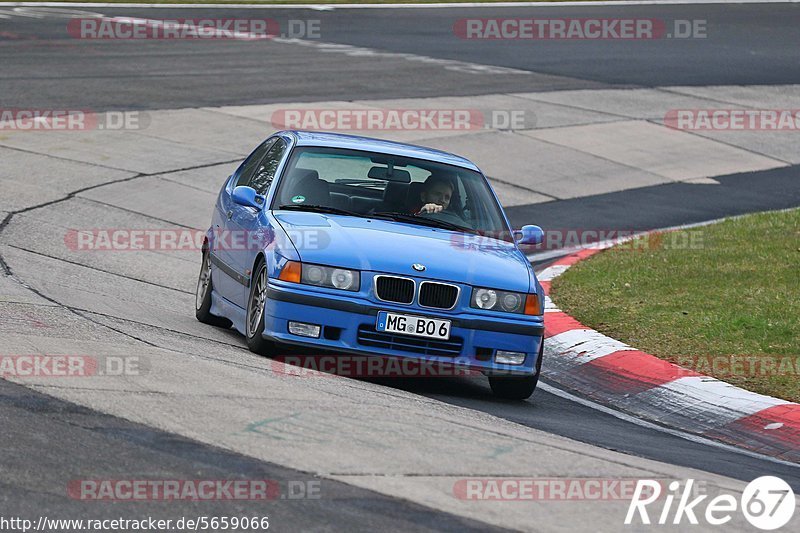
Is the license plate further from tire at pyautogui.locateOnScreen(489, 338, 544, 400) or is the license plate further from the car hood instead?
tire at pyautogui.locateOnScreen(489, 338, 544, 400)

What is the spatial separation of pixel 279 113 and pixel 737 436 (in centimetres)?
1371

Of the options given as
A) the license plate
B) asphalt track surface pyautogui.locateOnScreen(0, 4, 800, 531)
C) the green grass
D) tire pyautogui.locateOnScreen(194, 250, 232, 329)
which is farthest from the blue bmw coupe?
the green grass

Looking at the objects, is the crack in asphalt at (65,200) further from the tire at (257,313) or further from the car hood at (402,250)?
the car hood at (402,250)

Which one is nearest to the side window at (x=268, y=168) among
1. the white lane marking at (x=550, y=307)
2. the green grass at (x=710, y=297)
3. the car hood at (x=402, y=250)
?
the car hood at (x=402, y=250)

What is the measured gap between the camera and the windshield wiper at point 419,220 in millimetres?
9492

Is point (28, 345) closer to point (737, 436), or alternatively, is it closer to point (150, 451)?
point (150, 451)

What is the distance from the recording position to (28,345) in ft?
25.9

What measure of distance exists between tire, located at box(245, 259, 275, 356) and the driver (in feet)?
4.14

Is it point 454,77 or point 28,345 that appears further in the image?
point 454,77

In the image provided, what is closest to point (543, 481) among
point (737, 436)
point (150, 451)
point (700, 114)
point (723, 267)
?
point (150, 451)

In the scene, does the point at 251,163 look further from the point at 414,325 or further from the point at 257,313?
the point at 414,325

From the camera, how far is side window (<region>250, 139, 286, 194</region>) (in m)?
10.1

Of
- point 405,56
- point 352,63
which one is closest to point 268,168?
point 352,63

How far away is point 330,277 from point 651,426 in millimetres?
2229
